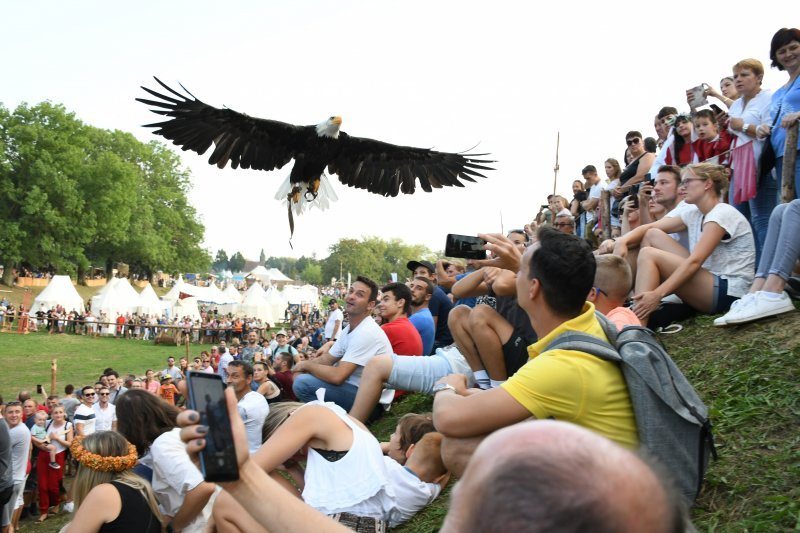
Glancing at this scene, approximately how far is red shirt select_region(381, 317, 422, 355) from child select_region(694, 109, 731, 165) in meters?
3.40

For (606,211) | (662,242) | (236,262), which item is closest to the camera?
(662,242)

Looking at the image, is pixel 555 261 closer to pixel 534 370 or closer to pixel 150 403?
pixel 534 370

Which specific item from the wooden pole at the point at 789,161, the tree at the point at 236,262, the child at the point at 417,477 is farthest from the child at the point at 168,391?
the tree at the point at 236,262

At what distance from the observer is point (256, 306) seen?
4812 cm

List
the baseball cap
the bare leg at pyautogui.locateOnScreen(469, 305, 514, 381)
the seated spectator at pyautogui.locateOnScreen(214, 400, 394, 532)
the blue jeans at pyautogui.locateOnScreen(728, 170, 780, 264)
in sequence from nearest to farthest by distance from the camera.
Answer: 1. the seated spectator at pyautogui.locateOnScreen(214, 400, 394, 532)
2. the bare leg at pyautogui.locateOnScreen(469, 305, 514, 381)
3. the blue jeans at pyautogui.locateOnScreen(728, 170, 780, 264)
4. the baseball cap

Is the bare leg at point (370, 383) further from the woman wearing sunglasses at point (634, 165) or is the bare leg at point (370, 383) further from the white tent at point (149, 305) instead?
the white tent at point (149, 305)

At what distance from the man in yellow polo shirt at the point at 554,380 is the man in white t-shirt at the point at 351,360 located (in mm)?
2830

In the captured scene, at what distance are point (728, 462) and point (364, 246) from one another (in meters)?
104

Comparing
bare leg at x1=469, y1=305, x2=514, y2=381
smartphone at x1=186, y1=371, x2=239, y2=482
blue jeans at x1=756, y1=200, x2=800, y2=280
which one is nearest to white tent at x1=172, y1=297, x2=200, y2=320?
bare leg at x1=469, y1=305, x2=514, y2=381

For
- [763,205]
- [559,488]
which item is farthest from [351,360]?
[559,488]

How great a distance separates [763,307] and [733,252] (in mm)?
688

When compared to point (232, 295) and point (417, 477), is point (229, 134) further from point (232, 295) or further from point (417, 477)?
point (232, 295)

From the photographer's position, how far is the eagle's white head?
8.83 m

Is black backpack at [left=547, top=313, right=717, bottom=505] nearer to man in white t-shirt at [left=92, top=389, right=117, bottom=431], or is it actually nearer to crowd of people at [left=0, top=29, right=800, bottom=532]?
crowd of people at [left=0, top=29, right=800, bottom=532]
